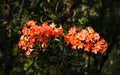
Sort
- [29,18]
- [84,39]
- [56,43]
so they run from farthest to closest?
[29,18], [56,43], [84,39]

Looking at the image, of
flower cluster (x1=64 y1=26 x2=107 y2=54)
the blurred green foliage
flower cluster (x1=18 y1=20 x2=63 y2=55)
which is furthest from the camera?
the blurred green foliage

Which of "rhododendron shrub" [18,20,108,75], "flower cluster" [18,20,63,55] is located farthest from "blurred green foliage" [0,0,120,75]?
"flower cluster" [18,20,63,55]

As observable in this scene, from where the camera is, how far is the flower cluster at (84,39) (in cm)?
625

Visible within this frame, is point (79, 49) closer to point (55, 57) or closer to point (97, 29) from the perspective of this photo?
point (55, 57)

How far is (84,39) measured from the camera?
625cm

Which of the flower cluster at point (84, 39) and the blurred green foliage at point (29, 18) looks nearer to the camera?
the flower cluster at point (84, 39)

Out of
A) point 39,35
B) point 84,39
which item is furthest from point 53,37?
point 84,39

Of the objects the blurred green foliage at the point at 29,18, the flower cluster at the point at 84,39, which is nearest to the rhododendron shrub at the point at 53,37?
the flower cluster at the point at 84,39

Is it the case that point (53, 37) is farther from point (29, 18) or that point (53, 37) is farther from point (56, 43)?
point (29, 18)

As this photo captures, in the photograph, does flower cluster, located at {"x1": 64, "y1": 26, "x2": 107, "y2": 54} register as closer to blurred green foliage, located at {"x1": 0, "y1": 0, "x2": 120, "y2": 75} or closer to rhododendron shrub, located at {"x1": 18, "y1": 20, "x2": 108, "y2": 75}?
rhododendron shrub, located at {"x1": 18, "y1": 20, "x2": 108, "y2": 75}

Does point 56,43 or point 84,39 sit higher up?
point 84,39

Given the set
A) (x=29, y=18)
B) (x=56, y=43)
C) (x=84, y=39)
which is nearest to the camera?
(x=84, y=39)

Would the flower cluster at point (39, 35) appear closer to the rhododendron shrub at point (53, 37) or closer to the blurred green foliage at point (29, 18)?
the rhododendron shrub at point (53, 37)

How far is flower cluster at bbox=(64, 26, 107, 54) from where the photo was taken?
6.25 meters
